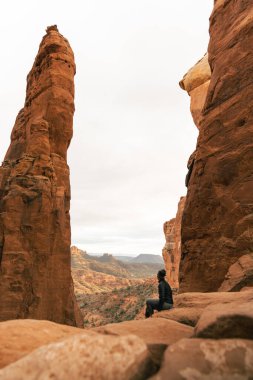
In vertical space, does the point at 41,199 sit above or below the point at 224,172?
above

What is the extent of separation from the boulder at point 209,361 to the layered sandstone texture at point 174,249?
68.2 meters

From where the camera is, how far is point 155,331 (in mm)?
5691

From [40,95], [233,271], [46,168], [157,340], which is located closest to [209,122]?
[233,271]

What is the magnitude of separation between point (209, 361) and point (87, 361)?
5.05ft

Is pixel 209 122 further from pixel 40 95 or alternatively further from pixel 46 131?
pixel 40 95

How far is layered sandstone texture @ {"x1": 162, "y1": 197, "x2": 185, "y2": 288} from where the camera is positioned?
7425 cm

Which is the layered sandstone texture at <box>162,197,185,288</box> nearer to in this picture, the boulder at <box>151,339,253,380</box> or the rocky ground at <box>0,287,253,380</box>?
the rocky ground at <box>0,287,253,380</box>

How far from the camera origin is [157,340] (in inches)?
202

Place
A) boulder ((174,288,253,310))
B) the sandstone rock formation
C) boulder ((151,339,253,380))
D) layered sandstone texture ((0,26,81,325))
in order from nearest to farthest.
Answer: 1. boulder ((151,339,253,380))
2. the sandstone rock formation
3. boulder ((174,288,253,310))
4. layered sandstone texture ((0,26,81,325))

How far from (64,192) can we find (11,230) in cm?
713

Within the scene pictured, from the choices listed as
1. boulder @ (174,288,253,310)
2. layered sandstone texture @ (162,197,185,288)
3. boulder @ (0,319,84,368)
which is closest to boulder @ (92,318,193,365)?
boulder @ (0,319,84,368)

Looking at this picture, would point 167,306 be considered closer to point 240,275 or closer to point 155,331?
point 240,275

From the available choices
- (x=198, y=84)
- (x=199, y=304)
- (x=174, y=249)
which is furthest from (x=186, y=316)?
(x=174, y=249)

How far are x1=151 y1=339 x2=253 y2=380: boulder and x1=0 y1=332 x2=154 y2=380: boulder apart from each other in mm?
304
